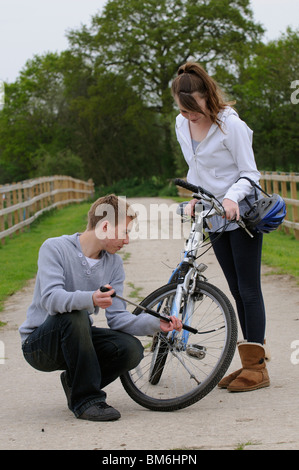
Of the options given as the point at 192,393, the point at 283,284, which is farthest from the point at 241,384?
the point at 283,284

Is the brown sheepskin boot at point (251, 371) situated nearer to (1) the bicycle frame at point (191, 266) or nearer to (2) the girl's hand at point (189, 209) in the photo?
(1) the bicycle frame at point (191, 266)

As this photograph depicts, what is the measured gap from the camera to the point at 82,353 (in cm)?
383

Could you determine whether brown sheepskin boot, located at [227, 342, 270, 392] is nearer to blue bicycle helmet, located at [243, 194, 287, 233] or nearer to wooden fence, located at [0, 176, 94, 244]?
blue bicycle helmet, located at [243, 194, 287, 233]

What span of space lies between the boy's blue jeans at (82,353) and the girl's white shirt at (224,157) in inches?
38.3

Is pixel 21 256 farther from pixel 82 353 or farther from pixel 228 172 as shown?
pixel 82 353

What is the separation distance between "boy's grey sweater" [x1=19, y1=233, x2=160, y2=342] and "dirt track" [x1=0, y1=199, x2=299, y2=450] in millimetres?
458

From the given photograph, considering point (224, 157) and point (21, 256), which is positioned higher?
point (224, 157)

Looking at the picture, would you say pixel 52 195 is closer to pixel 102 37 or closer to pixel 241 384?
pixel 241 384

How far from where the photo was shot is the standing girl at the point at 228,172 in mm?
4148

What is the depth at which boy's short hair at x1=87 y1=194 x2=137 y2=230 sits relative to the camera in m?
3.94

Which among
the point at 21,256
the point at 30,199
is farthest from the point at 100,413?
the point at 30,199

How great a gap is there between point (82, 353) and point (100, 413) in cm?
30

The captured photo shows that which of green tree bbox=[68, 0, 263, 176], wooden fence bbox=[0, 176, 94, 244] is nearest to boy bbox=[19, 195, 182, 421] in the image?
wooden fence bbox=[0, 176, 94, 244]

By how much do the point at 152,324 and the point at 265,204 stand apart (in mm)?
906
